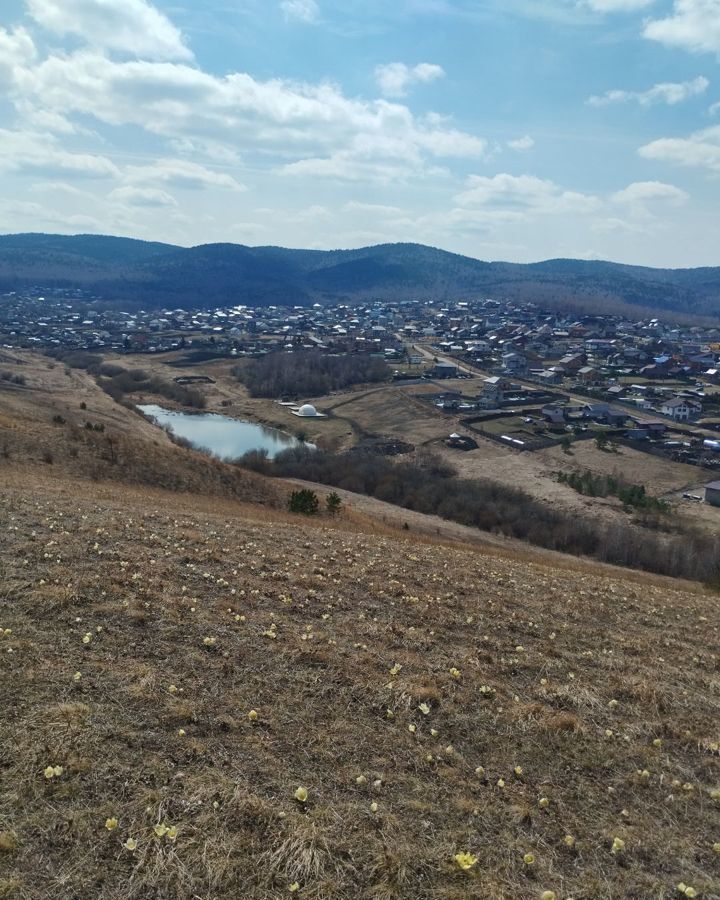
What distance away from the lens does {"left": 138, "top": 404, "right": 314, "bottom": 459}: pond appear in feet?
158

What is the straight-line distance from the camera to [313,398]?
2751 inches

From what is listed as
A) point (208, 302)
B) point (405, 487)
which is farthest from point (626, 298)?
point (405, 487)

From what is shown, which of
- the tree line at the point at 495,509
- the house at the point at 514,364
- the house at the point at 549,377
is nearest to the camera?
the tree line at the point at 495,509

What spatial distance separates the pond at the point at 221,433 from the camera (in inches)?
1896

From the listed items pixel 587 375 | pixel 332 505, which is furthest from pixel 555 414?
pixel 332 505

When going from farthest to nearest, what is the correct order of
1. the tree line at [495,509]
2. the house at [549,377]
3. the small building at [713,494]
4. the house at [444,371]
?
the house at [444,371]
the house at [549,377]
the small building at [713,494]
the tree line at [495,509]

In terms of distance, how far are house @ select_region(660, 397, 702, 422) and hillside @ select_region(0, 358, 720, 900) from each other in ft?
168

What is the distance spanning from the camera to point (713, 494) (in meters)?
36.7

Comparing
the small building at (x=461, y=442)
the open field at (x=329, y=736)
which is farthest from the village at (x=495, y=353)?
the open field at (x=329, y=736)

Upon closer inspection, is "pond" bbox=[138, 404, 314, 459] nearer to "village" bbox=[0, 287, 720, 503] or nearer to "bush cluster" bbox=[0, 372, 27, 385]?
"bush cluster" bbox=[0, 372, 27, 385]

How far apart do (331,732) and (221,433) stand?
4920 cm

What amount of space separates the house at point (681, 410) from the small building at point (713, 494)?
69.1 feet

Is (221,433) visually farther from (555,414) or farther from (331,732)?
(331,732)

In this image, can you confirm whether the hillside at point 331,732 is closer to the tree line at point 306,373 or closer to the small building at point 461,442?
the small building at point 461,442
